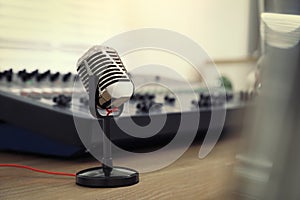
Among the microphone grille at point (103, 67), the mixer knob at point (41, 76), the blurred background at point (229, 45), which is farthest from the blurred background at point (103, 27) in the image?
the microphone grille at point (103, 67)

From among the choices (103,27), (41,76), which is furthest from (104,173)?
(103,27)

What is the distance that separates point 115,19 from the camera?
3.52 ft

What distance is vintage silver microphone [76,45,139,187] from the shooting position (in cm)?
42

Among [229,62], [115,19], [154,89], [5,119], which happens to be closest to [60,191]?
[5,119]

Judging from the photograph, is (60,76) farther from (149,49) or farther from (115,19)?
(149,49)

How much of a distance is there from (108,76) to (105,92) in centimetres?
1

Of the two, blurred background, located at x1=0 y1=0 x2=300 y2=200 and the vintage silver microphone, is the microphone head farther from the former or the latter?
blurred background, located at x1=0 y1=0 x2=300 y2=200

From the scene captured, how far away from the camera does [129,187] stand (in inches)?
17.4

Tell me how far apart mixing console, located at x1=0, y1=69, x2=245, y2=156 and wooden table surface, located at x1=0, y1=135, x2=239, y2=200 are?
26mm

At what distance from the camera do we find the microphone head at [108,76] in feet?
1.36

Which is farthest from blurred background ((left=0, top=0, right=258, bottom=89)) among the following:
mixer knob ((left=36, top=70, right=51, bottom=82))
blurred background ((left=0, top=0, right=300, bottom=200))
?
mixer knob ((left=36, top=70, right=51, bottom=82))

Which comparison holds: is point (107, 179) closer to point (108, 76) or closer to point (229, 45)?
point (108, 76)

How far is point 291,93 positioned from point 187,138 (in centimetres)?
46

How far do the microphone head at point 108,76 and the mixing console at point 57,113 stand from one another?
0.32 feet
